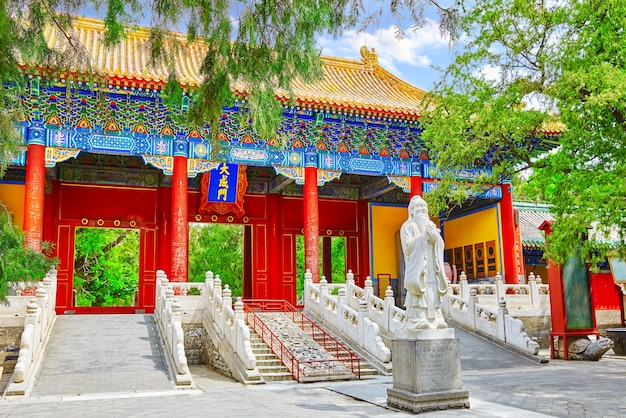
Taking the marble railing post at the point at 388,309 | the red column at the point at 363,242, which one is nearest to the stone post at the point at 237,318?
the marble railing post at the point at 388,309

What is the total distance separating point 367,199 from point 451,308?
16.6 ft

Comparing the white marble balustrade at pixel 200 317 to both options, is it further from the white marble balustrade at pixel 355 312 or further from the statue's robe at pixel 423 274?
the statue's robe at pixel 423 274

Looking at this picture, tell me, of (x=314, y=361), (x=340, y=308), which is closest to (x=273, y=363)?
(x=314, y=361)

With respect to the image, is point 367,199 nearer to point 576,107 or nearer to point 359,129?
point 359,129

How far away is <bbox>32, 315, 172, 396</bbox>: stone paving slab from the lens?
8273 mm

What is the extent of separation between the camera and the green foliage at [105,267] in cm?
2205

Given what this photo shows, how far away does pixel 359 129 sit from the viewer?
1488 cm

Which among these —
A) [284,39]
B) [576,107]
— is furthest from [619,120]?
[284,39]

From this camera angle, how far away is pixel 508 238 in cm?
1603

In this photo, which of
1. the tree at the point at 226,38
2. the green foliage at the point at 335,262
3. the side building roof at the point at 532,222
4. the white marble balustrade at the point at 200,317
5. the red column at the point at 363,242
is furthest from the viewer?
the green foliage at the point at 335,262

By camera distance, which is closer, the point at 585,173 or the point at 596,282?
the point at 585,173

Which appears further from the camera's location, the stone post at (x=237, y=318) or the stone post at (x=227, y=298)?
the stone post at (x=227, y=298)

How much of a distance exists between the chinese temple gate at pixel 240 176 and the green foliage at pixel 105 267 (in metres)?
7.26

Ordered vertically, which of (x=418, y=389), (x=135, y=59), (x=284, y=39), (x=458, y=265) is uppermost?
(x=135, y=59)
